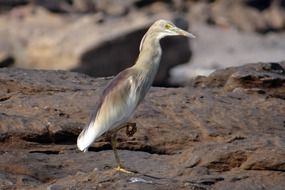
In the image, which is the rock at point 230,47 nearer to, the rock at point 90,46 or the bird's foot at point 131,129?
the rock at point 90,46

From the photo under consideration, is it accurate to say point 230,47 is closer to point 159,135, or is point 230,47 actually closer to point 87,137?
point 159,135

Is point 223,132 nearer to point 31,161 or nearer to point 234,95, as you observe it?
point 234,95

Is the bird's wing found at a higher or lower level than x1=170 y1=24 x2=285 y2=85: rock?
higher

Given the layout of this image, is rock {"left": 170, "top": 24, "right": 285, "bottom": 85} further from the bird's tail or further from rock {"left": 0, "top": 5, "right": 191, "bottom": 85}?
the bird's tail

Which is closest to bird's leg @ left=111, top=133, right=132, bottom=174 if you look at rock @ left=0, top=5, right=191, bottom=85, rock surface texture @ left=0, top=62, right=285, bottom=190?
rock surface texture @ left=0, top=62, right=285, bottom=190

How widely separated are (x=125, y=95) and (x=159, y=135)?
2.54 feet

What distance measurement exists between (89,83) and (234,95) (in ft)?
4.62

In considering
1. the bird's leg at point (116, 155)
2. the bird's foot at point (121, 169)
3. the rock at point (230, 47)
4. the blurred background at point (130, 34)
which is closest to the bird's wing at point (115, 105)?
the bird's leg at point (116, 155)

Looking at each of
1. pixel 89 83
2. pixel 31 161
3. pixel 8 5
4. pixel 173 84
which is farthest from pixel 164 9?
pixel 31 161

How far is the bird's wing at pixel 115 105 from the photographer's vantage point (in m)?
8.26

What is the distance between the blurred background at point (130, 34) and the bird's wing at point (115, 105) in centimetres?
1483

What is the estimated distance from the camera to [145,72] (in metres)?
8.63

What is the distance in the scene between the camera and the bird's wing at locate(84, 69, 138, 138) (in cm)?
826

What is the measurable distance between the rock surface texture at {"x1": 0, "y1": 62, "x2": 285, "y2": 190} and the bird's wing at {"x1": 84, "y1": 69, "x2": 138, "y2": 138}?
336 millimetres
